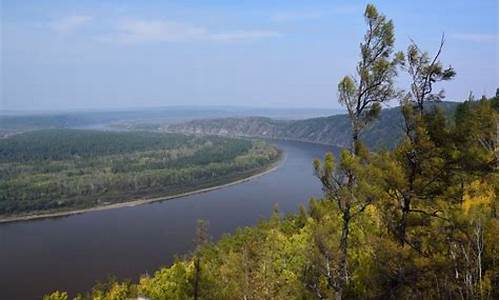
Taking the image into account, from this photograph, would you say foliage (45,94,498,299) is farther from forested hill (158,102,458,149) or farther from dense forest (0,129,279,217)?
forested hill (158,102,458,149)

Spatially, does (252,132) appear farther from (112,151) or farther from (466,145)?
(466,145)

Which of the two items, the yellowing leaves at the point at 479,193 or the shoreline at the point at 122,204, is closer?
the yellowing leaves at the point at 479,193

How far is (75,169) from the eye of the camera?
52.4 meters

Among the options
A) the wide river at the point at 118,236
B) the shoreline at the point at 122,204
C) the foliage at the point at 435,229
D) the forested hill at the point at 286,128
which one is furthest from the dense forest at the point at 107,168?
the foliage at the point at 435,229

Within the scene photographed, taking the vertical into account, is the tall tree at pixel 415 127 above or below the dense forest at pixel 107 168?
above

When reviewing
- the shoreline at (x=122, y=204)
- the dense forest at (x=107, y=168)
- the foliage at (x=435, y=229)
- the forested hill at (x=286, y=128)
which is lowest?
the shoreline at (x=122, y=204)

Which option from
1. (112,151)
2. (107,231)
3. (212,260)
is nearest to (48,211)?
(107,231)

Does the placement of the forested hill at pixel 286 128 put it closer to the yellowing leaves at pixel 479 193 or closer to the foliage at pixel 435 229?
the yellowing leaves at pixel 479 193

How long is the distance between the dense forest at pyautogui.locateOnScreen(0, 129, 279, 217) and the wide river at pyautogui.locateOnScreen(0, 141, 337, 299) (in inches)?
183

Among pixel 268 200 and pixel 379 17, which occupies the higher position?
pixel 379 17

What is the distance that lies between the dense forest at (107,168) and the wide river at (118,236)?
464 cm

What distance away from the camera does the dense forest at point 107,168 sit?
38688mm

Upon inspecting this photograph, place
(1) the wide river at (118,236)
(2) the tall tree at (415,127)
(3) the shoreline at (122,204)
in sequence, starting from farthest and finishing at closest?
(3) the shoreline at (122,204), (1) the wide river at (118,236), (2) the tall tree at (415,127)

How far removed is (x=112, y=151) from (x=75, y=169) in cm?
1469
